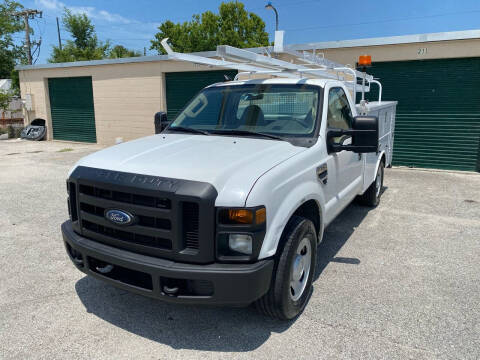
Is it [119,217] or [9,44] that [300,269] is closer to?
[119,217]

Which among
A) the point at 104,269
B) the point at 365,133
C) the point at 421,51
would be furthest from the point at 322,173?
the point at 421,51

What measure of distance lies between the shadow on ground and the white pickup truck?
236 mm

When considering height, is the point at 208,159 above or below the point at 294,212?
above

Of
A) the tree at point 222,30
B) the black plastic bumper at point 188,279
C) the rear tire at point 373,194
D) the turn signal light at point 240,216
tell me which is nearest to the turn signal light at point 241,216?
the turn signal light at point 240,216

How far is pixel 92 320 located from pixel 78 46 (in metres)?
41.8

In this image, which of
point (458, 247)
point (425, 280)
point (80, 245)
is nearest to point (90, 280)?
point (80, 245)

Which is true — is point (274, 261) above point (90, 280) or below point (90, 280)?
above

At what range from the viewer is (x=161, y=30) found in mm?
40688

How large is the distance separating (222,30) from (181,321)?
125 feet

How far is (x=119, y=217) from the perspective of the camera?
9.05ft

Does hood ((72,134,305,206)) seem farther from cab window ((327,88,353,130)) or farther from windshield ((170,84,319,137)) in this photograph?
cab window ((327,88,353,130))

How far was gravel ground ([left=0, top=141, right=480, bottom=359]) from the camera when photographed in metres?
2.82

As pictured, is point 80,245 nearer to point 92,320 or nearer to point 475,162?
point 92,320

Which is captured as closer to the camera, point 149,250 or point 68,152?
point 149,250
